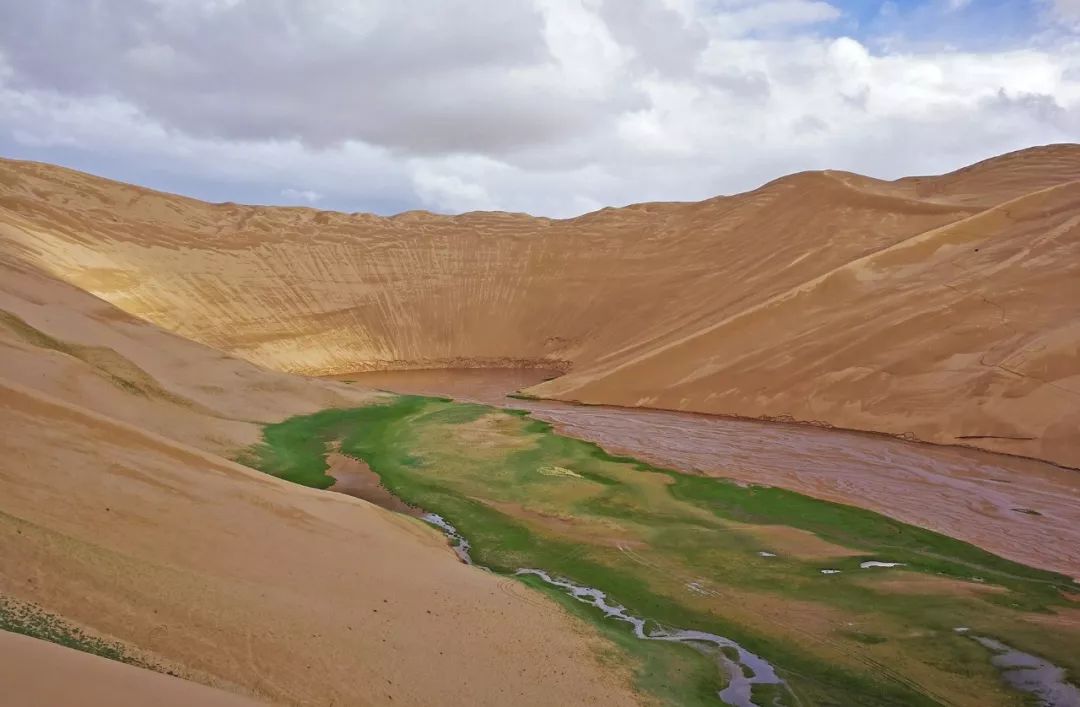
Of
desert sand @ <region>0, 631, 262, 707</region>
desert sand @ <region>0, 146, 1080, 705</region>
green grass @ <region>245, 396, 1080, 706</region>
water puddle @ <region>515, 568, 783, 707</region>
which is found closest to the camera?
desert sand @ <region>0, 631, 262, 707</region>

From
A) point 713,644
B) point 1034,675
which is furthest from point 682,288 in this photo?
point 1034,675

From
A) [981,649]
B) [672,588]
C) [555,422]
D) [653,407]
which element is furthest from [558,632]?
[653,407]

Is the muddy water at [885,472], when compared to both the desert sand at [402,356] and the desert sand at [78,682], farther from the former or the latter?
the desert sand at [78,682]

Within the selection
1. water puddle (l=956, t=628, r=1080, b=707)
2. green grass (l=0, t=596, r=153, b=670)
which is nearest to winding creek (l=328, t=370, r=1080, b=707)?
water puddle (l=956, t=628, r=1080, b=707)

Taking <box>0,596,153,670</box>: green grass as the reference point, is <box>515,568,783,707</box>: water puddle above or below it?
below

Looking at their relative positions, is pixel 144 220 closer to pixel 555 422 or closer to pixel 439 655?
pixel 555 422

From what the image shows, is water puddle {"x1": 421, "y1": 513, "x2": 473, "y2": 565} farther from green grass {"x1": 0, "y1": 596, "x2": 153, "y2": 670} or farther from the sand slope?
green grass {"x1": 0, "y1": 596, "x2": 153, "y2": 670}
